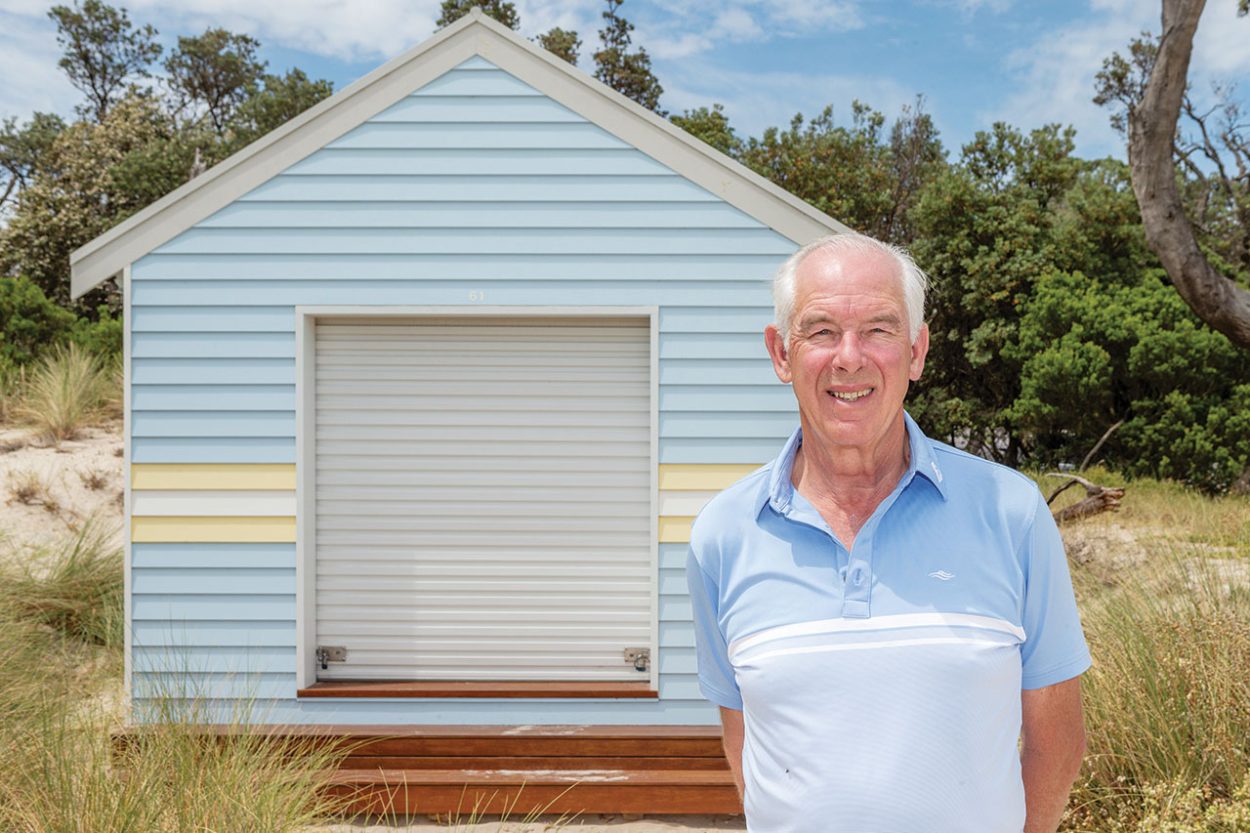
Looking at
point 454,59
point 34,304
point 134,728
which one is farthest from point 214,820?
point 34,304

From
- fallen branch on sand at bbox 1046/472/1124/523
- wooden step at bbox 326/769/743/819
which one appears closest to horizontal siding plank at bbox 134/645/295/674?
wooden step at bbox 326/769/743/819

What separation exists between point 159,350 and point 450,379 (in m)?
1.64

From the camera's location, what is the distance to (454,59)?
5.61 meters

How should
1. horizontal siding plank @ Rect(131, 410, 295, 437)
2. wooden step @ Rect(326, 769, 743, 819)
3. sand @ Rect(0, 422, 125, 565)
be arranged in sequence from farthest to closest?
1. sand @ Rect(0, 422, 125, 565)
2. horizontal siding plank @ Rect(131, 410, 295, 437)
3. wooden step @ Rect(326, 769, 743, 819)

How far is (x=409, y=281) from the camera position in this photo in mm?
5625

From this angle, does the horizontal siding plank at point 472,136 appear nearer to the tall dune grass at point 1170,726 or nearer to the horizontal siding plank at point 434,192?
the horizontal siding plank at point 434,192

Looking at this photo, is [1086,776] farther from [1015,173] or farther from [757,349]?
[1015,173]

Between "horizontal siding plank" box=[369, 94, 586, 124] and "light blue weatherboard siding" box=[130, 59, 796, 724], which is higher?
"horizontal siding plank" box=[369, 94, 586, 124]

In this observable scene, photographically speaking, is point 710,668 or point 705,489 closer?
point 710,668

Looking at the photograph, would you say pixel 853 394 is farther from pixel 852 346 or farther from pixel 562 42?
pixel 562 42

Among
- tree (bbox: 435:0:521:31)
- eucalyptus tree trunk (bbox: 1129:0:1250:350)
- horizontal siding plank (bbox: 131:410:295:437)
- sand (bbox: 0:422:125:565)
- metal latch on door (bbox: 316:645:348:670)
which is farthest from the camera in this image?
tree (bbox: 435:0:521:31)

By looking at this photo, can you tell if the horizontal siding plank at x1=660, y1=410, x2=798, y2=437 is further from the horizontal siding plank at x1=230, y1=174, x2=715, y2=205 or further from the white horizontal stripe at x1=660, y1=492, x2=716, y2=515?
the horizontal siding plank at x1=230, y1=174, x2=715, y2=205

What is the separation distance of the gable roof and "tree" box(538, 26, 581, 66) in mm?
16521

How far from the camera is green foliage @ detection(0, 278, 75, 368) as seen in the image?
1538cm
